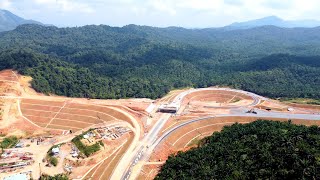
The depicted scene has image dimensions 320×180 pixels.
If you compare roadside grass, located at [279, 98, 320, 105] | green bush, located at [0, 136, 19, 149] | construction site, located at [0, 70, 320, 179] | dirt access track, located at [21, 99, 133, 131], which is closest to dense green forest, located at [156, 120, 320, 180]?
construction site, located at [0, 70, 320, 179]

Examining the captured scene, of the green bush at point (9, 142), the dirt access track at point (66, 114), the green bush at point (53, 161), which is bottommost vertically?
the green bush at point (53, 161)

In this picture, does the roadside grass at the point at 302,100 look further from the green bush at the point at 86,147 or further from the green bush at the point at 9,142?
the green bush at the point at 9,142

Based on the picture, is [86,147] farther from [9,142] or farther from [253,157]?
[253,157]

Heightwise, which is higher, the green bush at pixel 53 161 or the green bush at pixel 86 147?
the green bush at pixel 86 147

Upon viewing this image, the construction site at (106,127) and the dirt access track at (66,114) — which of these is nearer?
the construction site at (106,127)

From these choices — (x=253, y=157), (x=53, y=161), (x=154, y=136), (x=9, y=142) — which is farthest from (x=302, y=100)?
(x=9, y=142)

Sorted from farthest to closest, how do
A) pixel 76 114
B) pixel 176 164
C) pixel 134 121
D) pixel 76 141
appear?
1. pixel 76 114
2. pixel 134 121
3. pixel 76 141
4. pixel 176 164

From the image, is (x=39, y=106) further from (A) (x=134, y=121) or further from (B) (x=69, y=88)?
(A) (x=134, y=121)

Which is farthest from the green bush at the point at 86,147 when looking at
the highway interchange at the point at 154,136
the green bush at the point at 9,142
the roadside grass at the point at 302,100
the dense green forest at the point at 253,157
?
the roadside grass at the point at 302,100

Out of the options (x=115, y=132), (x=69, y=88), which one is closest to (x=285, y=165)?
(x=115, y=132)
